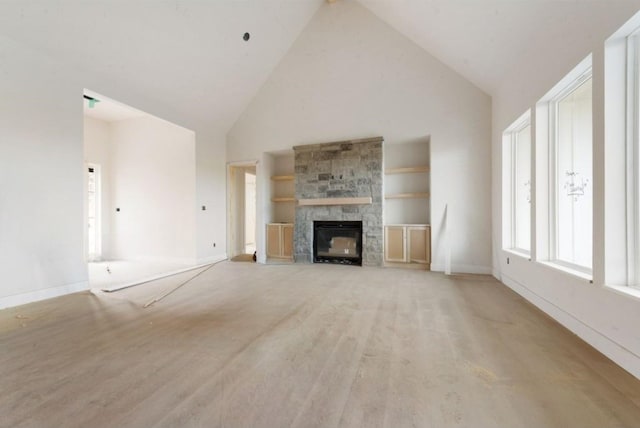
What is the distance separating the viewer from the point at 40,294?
Answer: 3.15 metres

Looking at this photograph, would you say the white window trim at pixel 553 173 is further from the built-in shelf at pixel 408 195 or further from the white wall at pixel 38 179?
the white wall at pixel 38 179

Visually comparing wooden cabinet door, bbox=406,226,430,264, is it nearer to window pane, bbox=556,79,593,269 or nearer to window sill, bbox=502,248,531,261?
window sill, bbox=502,248,531,261

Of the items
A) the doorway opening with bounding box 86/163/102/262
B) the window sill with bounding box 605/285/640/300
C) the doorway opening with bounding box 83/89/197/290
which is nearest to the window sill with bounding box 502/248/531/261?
the window sill with bounding box 605/285/640/300

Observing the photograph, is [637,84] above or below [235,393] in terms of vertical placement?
above

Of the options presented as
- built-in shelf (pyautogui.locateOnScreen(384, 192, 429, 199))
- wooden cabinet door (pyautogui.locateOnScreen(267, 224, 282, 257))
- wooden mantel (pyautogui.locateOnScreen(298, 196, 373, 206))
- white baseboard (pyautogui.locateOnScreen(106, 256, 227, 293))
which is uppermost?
built-in shelf (pyautogui.locateOnScreen(384, 192, 429, 199))

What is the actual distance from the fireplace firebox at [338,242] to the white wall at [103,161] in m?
5.12

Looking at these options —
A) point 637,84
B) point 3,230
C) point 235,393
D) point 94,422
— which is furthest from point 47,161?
point 637,84

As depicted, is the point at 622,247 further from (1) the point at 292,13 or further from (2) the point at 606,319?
(1) the point at 292,13

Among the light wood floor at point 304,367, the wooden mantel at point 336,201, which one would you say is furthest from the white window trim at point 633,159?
the wooden mantel at point 336,201

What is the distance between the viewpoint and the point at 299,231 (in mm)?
5637

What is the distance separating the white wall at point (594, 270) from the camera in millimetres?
1686

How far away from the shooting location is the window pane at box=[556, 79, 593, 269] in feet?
7.80

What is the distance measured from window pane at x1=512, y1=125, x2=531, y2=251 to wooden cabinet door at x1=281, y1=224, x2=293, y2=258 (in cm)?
403

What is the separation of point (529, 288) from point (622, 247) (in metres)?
1.38
